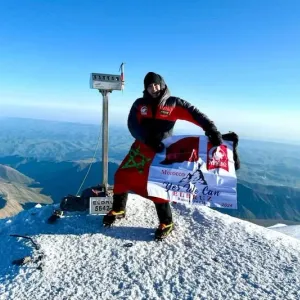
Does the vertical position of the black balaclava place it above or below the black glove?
above

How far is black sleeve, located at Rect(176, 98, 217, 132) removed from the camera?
19.9ft

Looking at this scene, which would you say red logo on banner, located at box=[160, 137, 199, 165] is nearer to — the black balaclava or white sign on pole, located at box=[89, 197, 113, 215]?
the black balaclava

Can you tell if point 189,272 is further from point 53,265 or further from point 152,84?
point 152,84

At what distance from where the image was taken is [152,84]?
6016 mm

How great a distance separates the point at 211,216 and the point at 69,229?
11.0 feet

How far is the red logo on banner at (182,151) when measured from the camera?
6414 millimetres

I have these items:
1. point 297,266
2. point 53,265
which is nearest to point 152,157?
point 53,265

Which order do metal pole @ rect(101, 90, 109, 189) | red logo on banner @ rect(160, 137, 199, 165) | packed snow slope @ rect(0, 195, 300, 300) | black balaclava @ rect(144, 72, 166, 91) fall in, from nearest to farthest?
packed snow slope @ rect(0, 195, 300, 300) → black balaclava @ rect(144, 72, 166, 91) → red logo on banner @ rect(160, 137, 199, 165) → metal pole @ rect(101, 90, 109, 189)

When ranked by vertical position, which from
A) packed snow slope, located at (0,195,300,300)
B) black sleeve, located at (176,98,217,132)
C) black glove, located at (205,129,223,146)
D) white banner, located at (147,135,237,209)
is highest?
black sleeve, located at (176,98,217,132)

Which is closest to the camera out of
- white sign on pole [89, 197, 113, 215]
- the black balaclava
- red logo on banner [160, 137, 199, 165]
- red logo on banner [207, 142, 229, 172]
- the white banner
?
the black balaclava

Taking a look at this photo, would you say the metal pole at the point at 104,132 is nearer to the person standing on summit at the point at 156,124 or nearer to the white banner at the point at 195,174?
the person standing on summit at the point at 156,124

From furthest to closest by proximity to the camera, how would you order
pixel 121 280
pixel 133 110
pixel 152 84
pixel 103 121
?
1. pixel 103 121
2. pixel 133 110
3. pixel 152 84
4. pixel 121 280

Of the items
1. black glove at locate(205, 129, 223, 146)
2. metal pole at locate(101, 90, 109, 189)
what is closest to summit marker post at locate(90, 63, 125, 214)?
metal pole at locate(101, 90, 109, 189)

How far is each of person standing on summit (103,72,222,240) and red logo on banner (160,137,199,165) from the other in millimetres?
231
